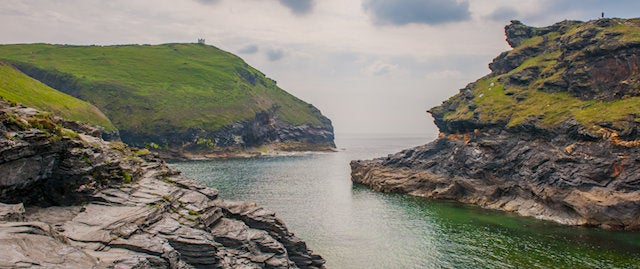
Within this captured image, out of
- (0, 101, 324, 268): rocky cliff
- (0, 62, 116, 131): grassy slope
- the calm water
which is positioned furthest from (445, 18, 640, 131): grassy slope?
(0, 62, 116, 131): grassy slope

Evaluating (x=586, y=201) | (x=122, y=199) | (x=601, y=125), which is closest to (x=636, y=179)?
(x=586, y=201)

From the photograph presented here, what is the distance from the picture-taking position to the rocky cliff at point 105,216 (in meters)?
27.3

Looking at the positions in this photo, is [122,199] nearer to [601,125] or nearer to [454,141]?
[601,125]

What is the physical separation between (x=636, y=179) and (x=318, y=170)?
364 ft

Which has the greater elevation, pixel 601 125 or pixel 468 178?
pixel 601 125

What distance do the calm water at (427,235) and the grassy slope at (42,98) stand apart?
253 ft

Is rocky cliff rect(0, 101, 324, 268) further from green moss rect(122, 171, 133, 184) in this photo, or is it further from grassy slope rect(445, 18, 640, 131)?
grassy slope rect(445, 18, 640, 131)

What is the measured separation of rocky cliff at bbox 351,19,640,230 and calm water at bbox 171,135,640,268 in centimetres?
706

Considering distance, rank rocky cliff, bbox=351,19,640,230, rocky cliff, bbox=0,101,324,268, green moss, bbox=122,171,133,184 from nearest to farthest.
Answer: rocky cliff, bbox=0,101,324,268, green moss, bbox=122,171,133,184, rocky cliff, bbox=351,19,640,230

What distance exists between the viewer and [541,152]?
97938 mm

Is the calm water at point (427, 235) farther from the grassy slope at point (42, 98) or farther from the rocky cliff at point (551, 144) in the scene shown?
the grassy slope at point (42, 98)

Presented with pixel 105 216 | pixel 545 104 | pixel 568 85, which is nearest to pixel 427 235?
pixel 105 216

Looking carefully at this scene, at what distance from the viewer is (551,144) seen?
9788 centimetres

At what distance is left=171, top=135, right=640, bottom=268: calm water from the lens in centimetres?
5825
